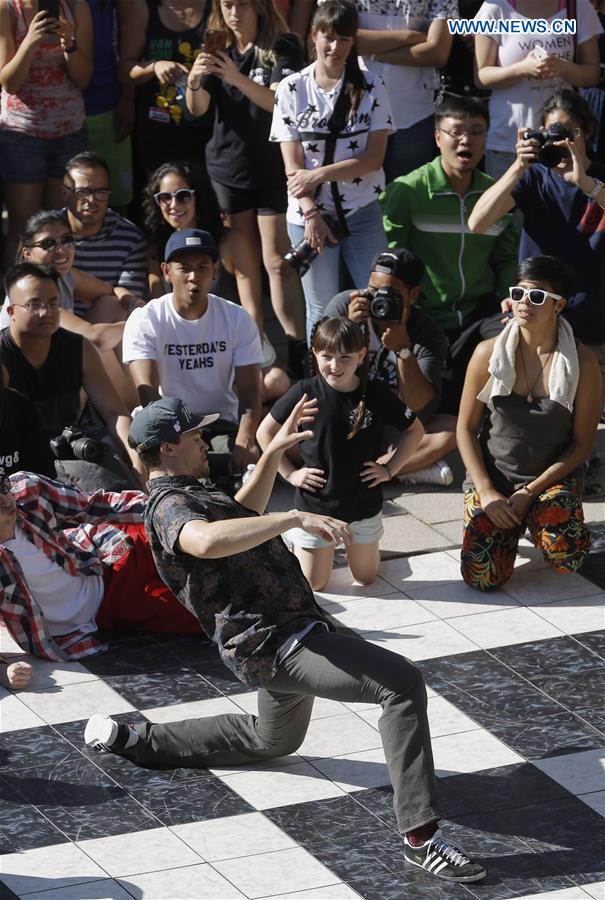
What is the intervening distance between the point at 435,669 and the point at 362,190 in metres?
2.72

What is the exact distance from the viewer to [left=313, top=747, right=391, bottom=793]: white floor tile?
4707 millimetres

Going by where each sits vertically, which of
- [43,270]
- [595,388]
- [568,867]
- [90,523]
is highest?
[43,270]

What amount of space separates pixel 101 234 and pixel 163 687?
298 cm

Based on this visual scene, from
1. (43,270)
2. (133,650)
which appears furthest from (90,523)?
(43,270)

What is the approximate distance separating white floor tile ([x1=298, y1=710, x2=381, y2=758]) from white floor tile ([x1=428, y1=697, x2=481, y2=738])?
209 mm

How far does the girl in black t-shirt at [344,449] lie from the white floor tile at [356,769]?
3.87ft

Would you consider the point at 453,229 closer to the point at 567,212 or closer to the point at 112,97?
the point at 567,212

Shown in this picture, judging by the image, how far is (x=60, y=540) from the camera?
5617mm

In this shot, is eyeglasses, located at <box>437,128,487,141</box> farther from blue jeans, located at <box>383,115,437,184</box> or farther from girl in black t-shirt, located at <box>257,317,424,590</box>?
girl in black t-shirt, located at <box>257,317,424,590</box>

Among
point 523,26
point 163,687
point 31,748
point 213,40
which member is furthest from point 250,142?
point 31,748

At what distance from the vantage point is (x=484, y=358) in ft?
20.2

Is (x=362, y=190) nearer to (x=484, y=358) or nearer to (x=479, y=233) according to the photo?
(x=479, y=233)

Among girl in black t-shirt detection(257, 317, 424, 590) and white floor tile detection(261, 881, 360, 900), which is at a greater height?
girl in black t-shirt detection(257, 317, 424, 590)

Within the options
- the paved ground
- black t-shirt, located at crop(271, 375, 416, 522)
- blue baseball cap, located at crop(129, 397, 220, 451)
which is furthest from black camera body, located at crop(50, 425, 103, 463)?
blue baseball cap, located at crop(129, 397, 220, 451)
